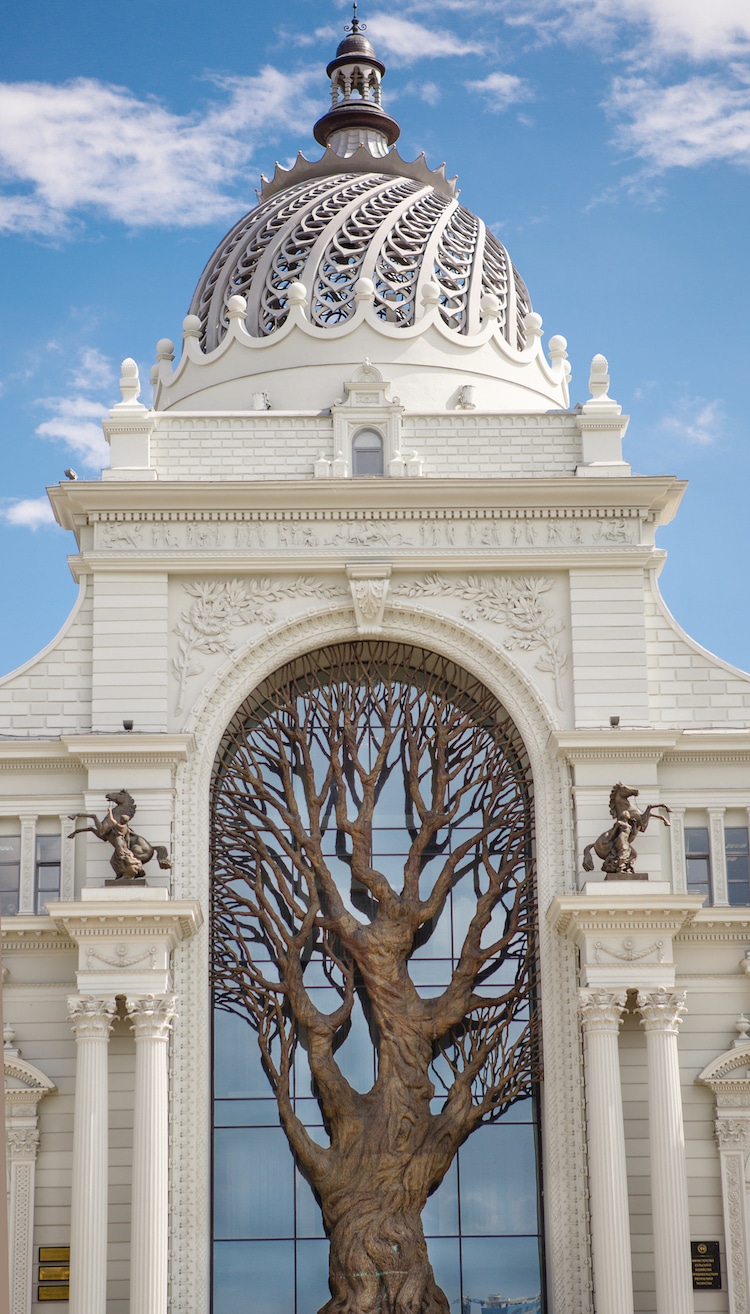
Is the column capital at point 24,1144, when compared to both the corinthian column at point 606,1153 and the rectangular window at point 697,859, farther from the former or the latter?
the rectangular window at point 697,859

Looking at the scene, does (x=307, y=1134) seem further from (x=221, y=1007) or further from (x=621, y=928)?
(x=621, y=928)

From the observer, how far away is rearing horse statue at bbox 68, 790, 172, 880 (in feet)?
63.2

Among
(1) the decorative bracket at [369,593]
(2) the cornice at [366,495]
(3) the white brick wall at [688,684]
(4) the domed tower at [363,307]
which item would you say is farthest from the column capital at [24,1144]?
(4) the domed tower at [363,307]

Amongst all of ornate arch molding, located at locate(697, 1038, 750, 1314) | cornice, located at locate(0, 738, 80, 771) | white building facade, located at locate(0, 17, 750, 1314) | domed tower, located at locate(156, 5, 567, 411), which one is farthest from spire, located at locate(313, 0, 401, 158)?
ornate arch molding, located at locate(697, 1038, 750, 1314)

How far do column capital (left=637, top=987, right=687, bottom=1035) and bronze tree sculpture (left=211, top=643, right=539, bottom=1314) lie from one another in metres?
1.90

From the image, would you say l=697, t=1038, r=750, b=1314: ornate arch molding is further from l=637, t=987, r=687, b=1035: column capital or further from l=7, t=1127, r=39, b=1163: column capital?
l=7, t=1127, r=39, b=1163: column capital

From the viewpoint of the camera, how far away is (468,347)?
24.5 metres

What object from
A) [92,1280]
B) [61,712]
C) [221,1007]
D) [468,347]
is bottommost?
[92,1280]

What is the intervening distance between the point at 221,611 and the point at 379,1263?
26.7 feet

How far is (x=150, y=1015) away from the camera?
1867cm

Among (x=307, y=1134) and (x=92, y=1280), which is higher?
(x=307, y=1134)

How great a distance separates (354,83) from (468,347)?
730 centimetres

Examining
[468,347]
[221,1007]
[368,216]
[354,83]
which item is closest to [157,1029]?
[221,1007]

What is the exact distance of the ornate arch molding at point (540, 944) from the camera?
1889 centimetres
